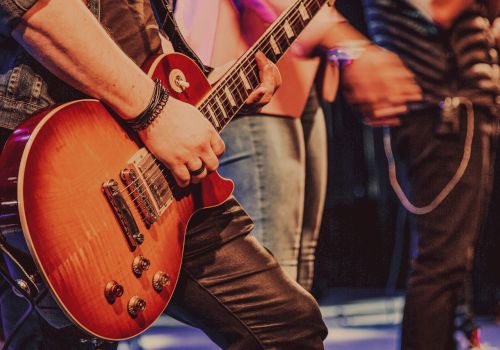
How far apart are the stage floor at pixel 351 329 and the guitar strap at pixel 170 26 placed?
2.47 meters

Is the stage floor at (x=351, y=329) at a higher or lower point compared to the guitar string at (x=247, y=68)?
lower

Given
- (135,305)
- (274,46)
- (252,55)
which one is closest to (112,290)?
(135,305)

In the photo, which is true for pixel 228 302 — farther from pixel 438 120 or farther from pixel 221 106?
pixel 438 120

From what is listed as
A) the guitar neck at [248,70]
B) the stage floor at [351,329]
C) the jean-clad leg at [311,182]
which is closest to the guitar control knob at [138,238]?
the guitar neck at [248,70]

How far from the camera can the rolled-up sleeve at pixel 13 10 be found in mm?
1118

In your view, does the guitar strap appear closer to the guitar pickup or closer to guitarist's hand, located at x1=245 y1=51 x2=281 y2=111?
guitarist's hand, located at x1=245 y1=51 x2=281 y2=111

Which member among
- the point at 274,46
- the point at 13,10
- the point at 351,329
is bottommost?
the point at 351,329

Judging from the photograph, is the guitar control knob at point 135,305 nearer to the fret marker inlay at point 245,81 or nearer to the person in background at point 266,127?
the fret marker inlay at point 245,81

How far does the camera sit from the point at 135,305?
4.07 ft

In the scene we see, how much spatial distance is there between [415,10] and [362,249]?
2.99 meters

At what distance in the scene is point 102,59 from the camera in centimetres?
121

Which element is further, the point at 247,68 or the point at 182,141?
the point at 247,68

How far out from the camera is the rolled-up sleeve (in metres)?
1.12

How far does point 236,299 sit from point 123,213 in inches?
14.9
